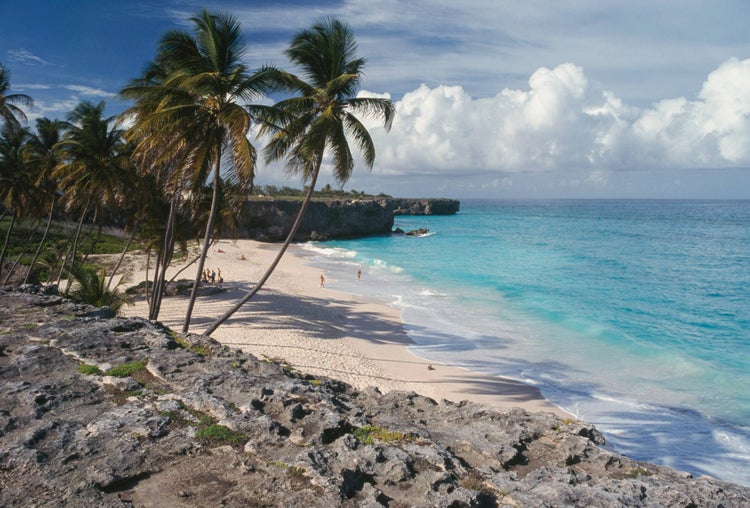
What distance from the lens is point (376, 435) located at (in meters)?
5.80

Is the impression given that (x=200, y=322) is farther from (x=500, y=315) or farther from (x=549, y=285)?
(x=549, y=285)

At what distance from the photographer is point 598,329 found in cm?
2311

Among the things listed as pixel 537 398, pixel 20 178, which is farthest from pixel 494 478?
pixel 20 178

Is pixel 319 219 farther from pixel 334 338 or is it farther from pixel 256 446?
pixel 256 446

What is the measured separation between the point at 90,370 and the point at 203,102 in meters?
8.52

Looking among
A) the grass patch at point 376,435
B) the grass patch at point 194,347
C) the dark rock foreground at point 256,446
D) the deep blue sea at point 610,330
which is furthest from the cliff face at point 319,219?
the grass patch at point 376,435

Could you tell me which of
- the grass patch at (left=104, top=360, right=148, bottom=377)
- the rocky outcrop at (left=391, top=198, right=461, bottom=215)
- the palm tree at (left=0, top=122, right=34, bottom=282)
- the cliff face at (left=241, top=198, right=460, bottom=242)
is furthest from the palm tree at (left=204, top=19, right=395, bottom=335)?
the rocky outcrop at (left=391, top=198, right=461, bottom=215)

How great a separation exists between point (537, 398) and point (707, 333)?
Answer: 14.7 metres

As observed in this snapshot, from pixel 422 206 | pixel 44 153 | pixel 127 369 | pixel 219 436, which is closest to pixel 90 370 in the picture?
pixel 127 369

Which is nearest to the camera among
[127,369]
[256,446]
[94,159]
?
[256,446]

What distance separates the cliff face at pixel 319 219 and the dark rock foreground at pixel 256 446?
4803cm

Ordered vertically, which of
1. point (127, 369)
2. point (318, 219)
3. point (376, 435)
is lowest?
point (376, 435)

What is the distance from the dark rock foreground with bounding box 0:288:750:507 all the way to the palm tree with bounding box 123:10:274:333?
6.08 metres

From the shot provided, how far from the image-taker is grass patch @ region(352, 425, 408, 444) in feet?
18.5
